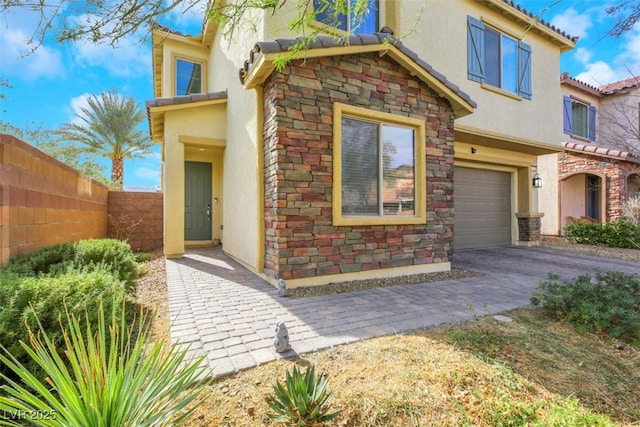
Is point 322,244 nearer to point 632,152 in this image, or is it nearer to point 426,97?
point 426,97

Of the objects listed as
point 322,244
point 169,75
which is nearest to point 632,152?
point 322,244

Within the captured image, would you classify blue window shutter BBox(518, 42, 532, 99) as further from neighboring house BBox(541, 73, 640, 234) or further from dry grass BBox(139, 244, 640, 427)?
dry grass BBox(139, 244, 640, 427)

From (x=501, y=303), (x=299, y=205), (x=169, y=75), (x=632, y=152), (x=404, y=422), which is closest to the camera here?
(x=404, y=422)

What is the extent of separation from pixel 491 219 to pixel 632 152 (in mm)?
6242

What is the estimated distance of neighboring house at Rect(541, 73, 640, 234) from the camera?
12.1 m

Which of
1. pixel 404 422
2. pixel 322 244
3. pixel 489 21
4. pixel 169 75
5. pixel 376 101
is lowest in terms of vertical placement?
pixel 404 422

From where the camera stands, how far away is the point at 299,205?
4922 mm

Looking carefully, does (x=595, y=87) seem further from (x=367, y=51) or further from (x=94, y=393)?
(x=94, y=393)

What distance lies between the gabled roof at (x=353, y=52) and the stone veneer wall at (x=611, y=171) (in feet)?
32.9

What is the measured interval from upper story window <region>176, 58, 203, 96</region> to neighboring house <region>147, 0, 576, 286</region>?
20 cm

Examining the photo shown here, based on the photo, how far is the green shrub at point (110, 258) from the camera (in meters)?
4.31

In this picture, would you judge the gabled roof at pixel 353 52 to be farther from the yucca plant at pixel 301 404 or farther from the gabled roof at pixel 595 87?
the gabled roof at pixel 595 87

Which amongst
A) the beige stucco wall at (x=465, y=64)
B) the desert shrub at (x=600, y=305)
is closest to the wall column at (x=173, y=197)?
the beige stucco wall at (x=465, y=64)

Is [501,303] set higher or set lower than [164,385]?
lower
